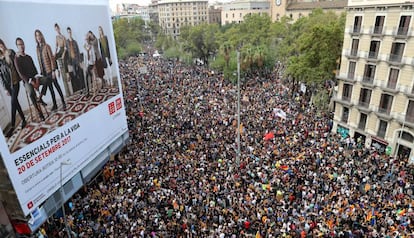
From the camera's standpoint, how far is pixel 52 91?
50.4ft

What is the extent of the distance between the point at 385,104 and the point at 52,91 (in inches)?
912

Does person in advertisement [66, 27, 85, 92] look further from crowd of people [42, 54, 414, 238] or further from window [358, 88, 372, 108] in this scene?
window [358, 88, 372, 108]

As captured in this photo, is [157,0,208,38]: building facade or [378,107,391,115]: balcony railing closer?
[378,107,391,115]: balcony railing

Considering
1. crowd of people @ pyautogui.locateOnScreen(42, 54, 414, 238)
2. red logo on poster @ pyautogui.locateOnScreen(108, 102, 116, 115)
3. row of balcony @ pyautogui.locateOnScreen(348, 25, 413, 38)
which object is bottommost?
crowd of people @ pyautogui.locateOnScreen(42, 54, 414, 238)

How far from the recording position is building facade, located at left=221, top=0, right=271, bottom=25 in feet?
341

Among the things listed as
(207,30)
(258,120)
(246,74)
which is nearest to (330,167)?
(258,120)

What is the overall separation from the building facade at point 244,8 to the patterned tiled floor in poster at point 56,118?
91.6 meters

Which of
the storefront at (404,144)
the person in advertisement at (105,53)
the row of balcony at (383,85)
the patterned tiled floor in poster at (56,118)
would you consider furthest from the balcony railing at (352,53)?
the patterned tiled floor in poster at (56,118)

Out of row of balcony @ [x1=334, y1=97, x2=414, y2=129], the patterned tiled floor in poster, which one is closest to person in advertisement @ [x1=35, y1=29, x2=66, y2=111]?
the patterned tiled floor in poster

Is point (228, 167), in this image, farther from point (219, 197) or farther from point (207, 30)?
point (207, 30)

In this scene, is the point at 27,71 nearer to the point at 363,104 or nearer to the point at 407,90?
the point at 407,90

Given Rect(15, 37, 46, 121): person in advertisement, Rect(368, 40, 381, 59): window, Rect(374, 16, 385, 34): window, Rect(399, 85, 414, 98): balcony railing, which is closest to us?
Rect(15, 37, 46, 121): person in advertisement

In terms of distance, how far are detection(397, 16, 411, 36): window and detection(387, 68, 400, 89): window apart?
8.67 feet

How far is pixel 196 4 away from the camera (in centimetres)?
13738
